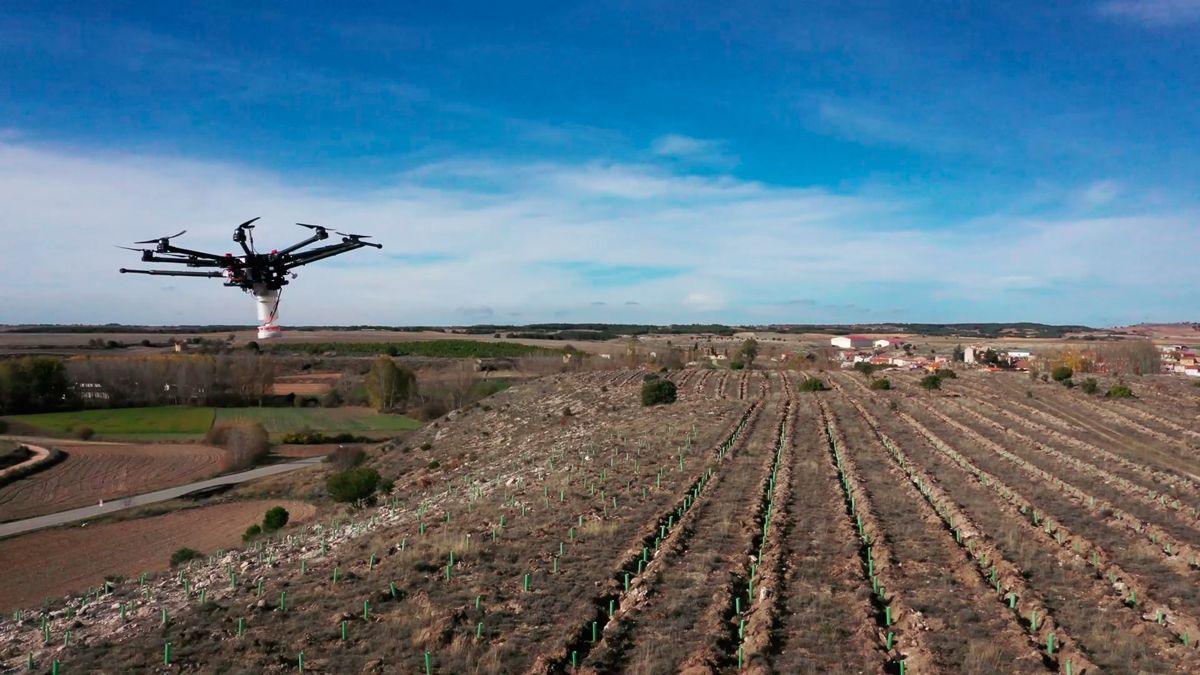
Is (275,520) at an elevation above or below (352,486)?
below

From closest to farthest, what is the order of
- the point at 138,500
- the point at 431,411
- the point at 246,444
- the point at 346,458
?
the point at 138,500 < the point at 346,458 < the point at 246,444 < the point at 431,411

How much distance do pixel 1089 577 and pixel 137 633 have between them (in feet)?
51.0

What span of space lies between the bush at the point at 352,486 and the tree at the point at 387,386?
56485 mm

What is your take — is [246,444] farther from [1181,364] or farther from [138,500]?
[1181,364]

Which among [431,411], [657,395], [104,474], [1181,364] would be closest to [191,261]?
[657,395]

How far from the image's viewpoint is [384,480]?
3906 centimetres

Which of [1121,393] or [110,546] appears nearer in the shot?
[110,546]

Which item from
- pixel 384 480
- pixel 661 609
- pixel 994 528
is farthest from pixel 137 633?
pixel 384 480

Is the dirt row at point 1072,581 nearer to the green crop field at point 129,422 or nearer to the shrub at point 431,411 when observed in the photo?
the shrub at point 431,411

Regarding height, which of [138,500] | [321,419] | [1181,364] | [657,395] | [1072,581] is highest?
[657,395]

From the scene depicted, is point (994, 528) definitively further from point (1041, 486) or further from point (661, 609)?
point (661, 609)

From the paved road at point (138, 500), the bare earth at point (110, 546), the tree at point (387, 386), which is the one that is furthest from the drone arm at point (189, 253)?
the tree at point (387, 386)

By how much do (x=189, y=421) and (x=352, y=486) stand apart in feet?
186

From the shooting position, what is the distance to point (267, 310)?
14516 mm
